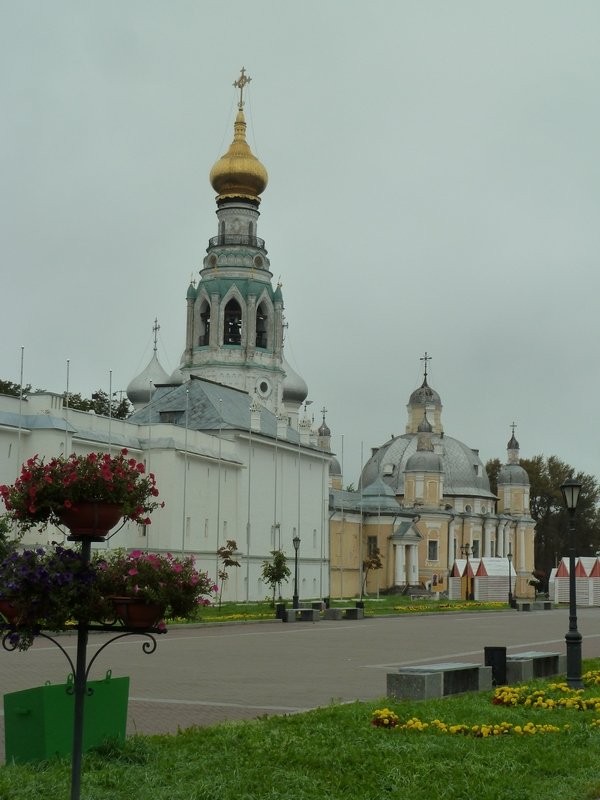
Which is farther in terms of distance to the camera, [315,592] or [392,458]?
[392,458]

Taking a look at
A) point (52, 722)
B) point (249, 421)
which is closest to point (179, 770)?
point (52, 722)

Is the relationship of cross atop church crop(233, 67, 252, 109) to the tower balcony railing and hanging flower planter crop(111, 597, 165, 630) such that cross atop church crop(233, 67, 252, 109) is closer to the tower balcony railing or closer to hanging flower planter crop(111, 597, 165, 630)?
the tower balcony railing

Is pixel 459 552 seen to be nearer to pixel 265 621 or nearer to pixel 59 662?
pixel 265 621

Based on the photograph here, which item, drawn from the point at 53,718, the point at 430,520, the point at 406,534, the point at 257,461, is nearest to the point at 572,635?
the point at 53,718

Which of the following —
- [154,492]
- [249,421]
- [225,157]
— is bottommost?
[154,492]

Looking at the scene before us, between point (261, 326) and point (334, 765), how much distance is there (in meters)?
66.7

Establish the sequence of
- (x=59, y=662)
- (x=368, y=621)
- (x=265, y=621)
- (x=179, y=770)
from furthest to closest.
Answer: (x=368, y=621)
(x=265, y=621)
(x=59, y=662)
(x=179, y=770)

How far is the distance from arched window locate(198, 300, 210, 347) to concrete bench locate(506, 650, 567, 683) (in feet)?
194

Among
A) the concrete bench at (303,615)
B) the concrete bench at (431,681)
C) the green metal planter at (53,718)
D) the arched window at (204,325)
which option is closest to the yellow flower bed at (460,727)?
the concrete bench at (431,681)

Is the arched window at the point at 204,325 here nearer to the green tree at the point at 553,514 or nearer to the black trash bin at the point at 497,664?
the green tree at the point at 553,514

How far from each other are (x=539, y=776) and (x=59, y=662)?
43.0 ft

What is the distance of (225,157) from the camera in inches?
2972

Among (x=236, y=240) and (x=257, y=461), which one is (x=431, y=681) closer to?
(x=257, y=461)

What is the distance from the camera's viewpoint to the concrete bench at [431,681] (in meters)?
14.1
